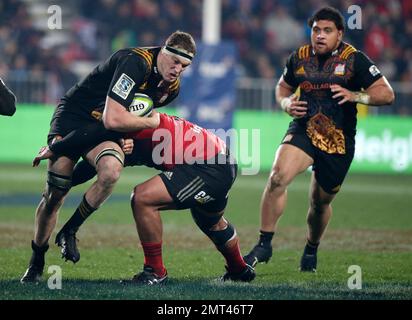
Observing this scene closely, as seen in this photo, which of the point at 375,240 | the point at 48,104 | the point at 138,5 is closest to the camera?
the point at 375,240

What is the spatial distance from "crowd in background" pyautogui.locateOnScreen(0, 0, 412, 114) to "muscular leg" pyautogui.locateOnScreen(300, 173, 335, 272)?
1409 centimetres

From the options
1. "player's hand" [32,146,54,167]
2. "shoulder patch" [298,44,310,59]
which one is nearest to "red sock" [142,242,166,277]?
"player's hand" [32,146,54,167]

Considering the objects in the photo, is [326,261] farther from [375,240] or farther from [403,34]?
[403,34]

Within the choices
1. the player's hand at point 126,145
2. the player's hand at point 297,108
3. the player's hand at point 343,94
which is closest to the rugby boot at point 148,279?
the player's hand at point 126,145

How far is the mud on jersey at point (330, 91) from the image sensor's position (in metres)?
9.18

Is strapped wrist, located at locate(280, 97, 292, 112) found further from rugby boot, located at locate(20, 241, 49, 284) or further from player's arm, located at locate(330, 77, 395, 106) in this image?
rugby boot, located at locate(20, 241, 49, 284)

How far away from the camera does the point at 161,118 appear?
25.8 feet

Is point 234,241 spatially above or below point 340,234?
above

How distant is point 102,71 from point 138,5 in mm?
16732

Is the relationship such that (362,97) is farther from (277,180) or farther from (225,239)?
(225,239)

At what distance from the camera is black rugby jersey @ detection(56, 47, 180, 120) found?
7.64 meters

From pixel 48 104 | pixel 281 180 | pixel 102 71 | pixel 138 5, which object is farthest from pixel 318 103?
pixel 138 5

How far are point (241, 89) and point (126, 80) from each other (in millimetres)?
14638

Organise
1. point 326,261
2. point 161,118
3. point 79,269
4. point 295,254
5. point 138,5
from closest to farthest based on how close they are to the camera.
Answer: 1. point 161,118
2. point 79,269
3. point 326,261
4. point 295,254
5. point 138,5
